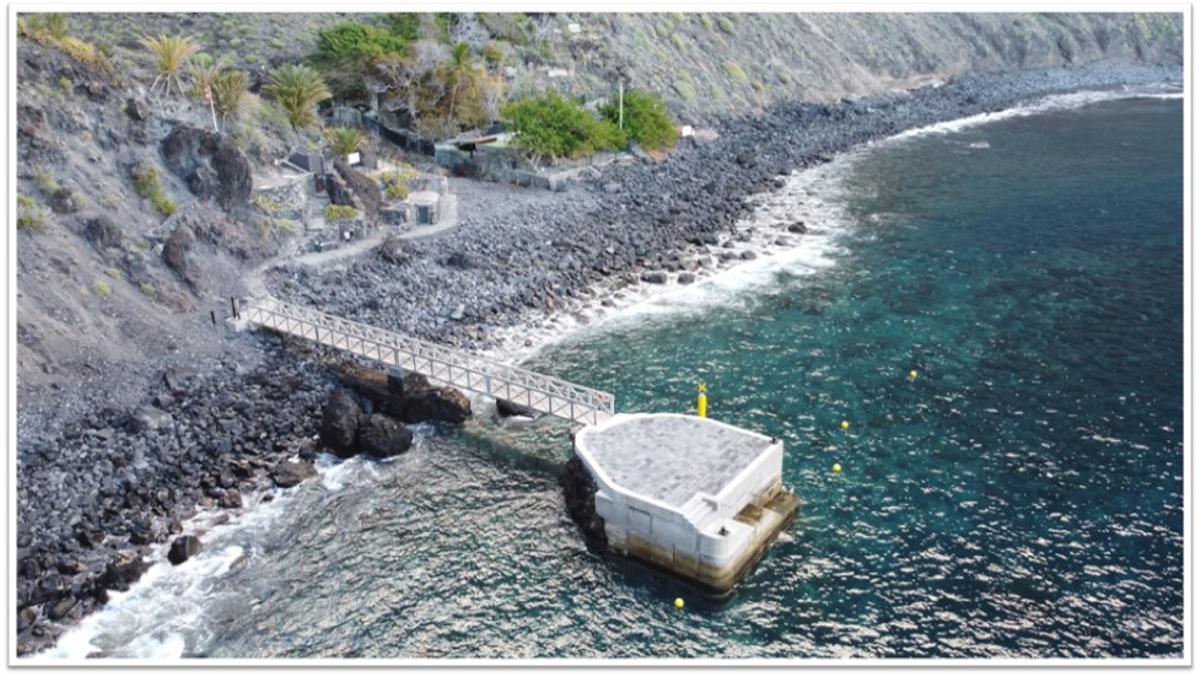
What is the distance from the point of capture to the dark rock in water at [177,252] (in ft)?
163

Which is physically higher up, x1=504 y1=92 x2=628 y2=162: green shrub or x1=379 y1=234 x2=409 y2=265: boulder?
x1=504 y1=92 x2=628 y2=162: green shrub

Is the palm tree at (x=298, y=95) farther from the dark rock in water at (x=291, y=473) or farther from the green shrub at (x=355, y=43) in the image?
the dark rock in water at (x=291, y=473)

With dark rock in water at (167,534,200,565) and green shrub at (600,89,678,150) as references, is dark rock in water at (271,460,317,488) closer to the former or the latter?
dark rock in water at (167,534,200,565)

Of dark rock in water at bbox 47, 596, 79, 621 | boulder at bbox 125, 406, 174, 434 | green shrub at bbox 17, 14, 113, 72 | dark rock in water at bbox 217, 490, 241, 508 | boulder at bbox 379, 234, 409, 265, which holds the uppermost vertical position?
green shrub at bbox 17, 14, 113, 72

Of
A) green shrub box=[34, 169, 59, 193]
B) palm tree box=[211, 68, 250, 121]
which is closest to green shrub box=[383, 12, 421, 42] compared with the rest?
palm tree box=[211, 68, 250, 121]

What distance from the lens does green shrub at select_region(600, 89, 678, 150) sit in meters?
80.9

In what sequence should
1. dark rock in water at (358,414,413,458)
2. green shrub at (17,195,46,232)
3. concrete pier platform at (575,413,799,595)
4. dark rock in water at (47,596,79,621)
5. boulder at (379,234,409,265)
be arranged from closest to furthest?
dark rock in water at (47,596,79,621), concrete pier platform at (575,413,799,595), dark rock in water at (358,414,413,458), green shrub at (17,195,46,232), boulder at (379,234,409,265)

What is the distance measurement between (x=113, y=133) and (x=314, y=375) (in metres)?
20.0

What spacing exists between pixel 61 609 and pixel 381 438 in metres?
12.8

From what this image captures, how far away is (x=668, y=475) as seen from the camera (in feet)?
114

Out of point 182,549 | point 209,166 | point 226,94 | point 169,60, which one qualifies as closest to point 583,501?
point 182,549

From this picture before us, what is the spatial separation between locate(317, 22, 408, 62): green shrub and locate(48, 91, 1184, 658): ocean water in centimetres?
3626

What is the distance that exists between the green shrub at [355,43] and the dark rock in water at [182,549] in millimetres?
52554
